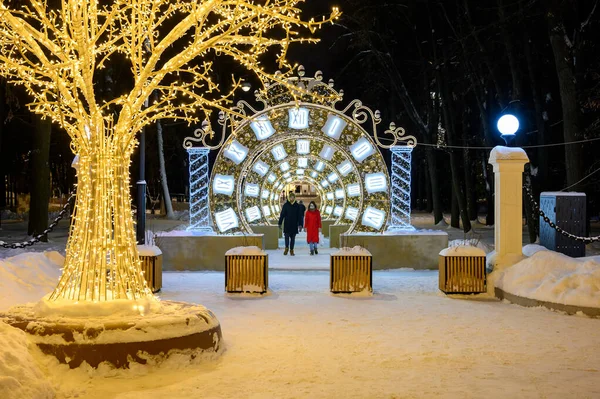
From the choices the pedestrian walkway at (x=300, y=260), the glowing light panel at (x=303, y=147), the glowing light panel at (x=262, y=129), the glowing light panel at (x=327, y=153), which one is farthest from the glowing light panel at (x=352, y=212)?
the glowing light panel at (x=262, y=129)

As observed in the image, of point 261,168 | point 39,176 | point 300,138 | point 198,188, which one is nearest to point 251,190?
point 261,168

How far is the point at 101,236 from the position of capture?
7.59 m

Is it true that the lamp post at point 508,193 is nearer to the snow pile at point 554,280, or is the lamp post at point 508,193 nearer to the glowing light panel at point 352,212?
the snow pile at point 554,280

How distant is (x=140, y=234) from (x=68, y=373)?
9.61m

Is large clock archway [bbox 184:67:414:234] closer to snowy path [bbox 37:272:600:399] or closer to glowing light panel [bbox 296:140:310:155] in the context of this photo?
glowing light panel [bbox 296:140:310:155]

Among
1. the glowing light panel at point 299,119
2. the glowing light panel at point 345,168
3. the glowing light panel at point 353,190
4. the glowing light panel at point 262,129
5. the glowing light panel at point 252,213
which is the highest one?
the glowing light panel at point 299,119

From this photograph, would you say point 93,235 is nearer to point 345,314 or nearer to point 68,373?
point 68,373

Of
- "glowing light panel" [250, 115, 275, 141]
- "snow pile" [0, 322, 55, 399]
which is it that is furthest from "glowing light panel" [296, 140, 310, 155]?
"snow pile" [0, 322, 55, 399]

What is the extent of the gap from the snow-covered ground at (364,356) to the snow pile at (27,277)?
0.13 meters

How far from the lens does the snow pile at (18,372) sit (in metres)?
5.27

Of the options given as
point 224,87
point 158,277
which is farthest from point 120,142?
point 224,87

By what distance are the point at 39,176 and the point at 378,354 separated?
1711 cm

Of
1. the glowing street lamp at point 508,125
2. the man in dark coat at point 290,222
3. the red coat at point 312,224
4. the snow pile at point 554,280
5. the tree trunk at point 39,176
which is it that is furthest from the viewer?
the tree trunk at point 39,176

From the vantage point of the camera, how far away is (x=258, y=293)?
1218 cm
